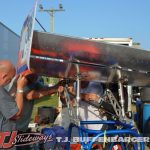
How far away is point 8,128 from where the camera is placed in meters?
3.37

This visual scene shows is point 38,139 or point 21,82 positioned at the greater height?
point 21,82

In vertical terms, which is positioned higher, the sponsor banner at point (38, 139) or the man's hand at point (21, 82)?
the man's hand at point (21, 82)

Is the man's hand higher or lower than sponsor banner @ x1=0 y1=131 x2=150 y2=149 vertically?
higher

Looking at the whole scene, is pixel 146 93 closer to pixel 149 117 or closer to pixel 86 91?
pixel 149 117

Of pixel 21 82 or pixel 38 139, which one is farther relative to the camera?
pixel 38 139

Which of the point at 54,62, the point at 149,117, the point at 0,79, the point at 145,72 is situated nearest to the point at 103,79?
the point at 145,72

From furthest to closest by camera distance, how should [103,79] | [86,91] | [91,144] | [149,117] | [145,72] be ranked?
[149,117], [86,91], [103,79], [145,72], [91,144]

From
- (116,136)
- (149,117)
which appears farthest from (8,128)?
(149,117)

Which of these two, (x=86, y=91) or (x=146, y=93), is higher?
(x=146, y=93)

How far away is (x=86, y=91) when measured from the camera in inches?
173

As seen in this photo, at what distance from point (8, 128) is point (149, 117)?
539 cm

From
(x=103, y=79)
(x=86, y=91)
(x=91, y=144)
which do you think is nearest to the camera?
(x=91, y=144)

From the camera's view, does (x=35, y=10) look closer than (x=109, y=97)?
Yes

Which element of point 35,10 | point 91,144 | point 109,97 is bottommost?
point 91,144
